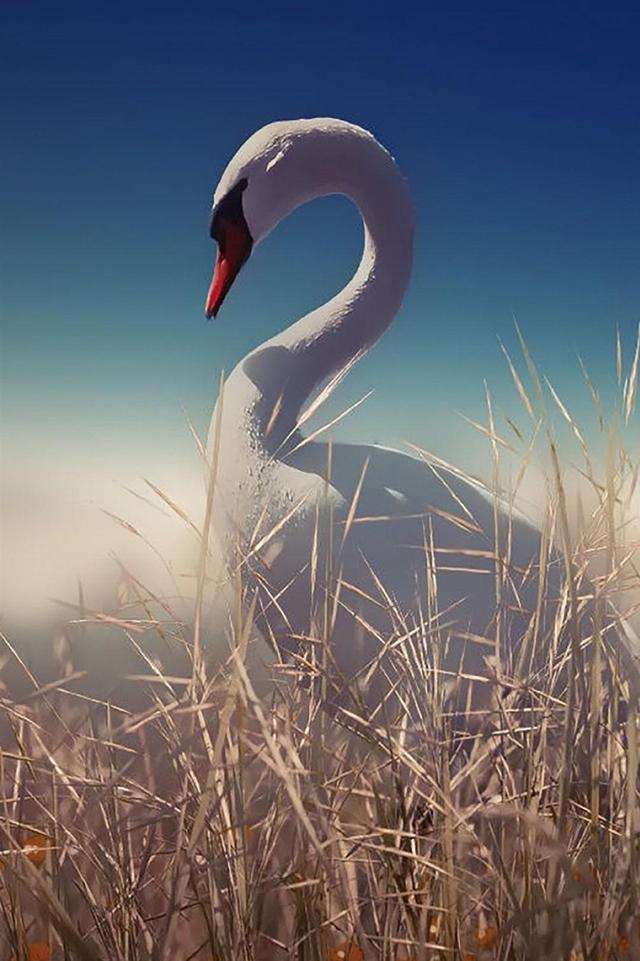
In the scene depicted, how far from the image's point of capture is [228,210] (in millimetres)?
2867

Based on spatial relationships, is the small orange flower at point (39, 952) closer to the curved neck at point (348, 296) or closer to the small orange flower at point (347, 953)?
the small orange flower at point (347, 953)

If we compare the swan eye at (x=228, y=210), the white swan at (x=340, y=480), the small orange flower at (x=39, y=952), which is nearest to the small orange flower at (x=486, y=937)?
the white swan at (x=340, y=480)

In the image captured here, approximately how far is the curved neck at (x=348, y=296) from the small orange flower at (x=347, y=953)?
52.9 inches

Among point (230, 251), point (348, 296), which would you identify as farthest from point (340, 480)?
point (230, 251)

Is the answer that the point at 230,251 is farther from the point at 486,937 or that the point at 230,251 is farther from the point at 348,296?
the point at 486,937

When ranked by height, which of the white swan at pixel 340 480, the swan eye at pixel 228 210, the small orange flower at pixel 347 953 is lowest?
the small orange flower at pixel 347 953

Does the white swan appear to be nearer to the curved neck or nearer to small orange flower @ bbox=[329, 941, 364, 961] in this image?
the curved neck

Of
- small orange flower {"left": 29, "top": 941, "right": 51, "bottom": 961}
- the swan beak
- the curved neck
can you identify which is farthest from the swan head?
small orange flower {"left": 29, "top": 941, "right": 51, "bottom": 961}

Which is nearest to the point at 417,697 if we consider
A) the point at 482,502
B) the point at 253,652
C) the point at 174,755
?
the point at 253,652

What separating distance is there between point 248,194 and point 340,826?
223 cm

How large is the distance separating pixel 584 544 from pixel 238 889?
2.25 feet

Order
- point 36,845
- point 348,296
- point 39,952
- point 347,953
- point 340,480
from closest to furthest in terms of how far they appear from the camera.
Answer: point 347,953 → point 39,952 → point 36,845 → point 340,480 → point 348,296

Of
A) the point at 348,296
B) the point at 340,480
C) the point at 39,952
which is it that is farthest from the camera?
the point at 348,296

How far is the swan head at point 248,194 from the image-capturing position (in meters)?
2.86
